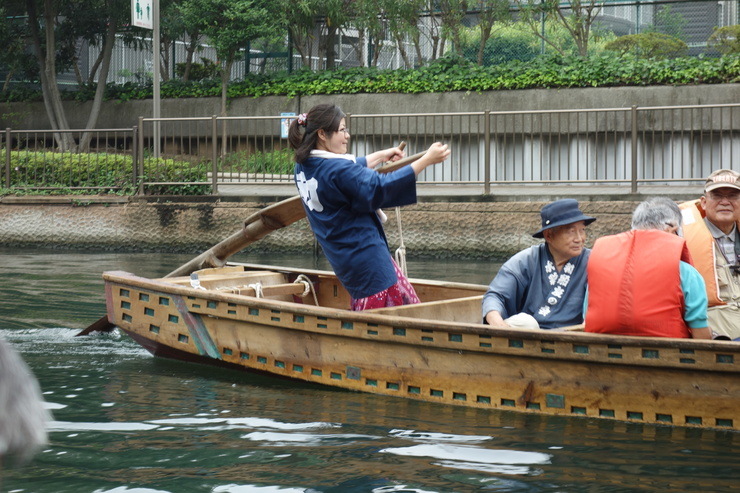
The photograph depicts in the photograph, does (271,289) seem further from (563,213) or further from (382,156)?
(563,213)

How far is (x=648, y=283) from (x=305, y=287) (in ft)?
11.9

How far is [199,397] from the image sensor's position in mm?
6312

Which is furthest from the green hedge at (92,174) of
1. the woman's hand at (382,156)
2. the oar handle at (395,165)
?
the woman's hand at (382,156)

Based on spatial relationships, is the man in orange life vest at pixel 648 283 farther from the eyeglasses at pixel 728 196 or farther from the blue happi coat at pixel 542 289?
the eyeglasses at pixel 728 196

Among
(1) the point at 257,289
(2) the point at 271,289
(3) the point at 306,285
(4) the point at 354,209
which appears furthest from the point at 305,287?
(4) the point at 354,209

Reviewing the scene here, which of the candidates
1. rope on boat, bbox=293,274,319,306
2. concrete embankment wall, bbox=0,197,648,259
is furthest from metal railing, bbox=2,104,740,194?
rope on boat, bbox=293,274,319,306

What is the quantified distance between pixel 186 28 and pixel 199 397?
16127 mm

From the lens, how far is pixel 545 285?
226 inches

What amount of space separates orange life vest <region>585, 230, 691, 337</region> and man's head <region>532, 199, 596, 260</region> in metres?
0.25

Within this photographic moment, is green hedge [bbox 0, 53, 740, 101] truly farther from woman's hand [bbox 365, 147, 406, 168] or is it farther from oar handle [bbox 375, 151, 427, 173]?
woman's hand [bbox 365, 147, 406, 168]

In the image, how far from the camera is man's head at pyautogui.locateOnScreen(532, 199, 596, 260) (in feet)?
17.5

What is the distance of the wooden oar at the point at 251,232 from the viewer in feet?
24.5

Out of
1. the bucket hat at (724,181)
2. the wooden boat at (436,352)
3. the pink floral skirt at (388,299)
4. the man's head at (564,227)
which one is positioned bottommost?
the wooden boat at (436,352)

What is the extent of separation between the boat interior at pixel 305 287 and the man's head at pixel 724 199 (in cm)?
177
